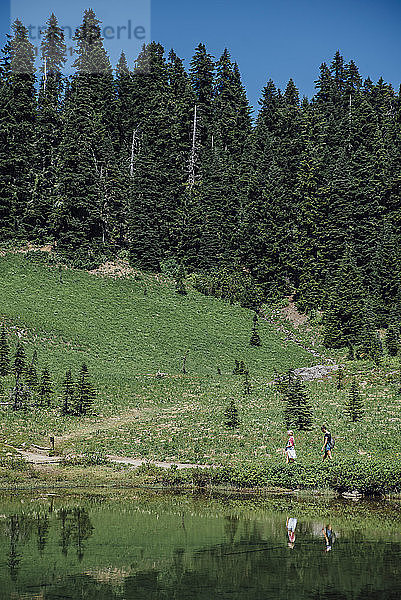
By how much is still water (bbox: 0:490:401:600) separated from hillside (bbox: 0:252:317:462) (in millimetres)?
6898

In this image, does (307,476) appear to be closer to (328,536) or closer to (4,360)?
(328,536)

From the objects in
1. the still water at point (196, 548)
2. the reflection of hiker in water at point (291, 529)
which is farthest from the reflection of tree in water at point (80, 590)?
the reflection of hiker in water at point (291, 529)

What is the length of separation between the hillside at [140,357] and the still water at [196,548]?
690 cm

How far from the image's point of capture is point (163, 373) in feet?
169

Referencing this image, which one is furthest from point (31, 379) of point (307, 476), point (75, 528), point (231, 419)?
point (75, 528)

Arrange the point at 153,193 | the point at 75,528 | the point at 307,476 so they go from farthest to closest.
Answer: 1. the point at 153,193
2. the point at 307,476
3. the point at 75,528

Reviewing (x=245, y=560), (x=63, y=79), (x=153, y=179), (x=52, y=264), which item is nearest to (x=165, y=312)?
(x=52, y=264)

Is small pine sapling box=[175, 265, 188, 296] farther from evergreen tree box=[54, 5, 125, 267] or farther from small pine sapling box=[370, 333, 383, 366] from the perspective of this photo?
small pine sapling box=[370, 333, 383, 366]

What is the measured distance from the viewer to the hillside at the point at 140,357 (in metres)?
29.9

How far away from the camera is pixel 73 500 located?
1970cm

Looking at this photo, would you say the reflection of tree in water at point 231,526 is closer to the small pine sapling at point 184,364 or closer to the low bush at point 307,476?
the low bush at point 307,476

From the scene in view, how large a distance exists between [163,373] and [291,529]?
3593 cm

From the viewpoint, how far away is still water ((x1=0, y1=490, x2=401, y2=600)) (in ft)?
37.8

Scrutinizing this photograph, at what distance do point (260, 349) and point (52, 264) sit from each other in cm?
2763
